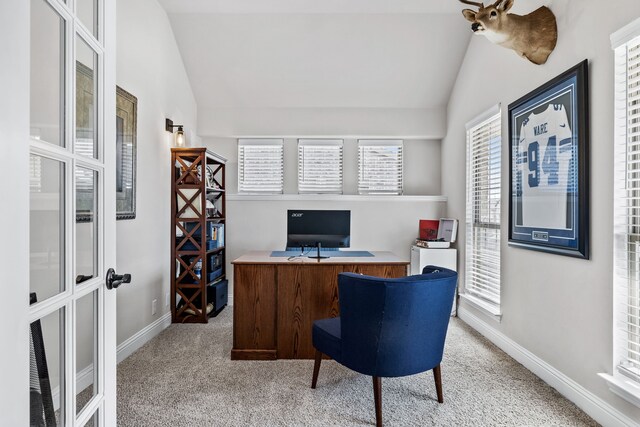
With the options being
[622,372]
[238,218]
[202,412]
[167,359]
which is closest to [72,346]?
[202,412]

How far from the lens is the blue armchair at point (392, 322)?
2.02 metres

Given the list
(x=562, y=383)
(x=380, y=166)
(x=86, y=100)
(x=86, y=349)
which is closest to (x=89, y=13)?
(x=86, y=100)

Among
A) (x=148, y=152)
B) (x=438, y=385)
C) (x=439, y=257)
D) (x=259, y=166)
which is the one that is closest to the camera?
(x=438, y=385)

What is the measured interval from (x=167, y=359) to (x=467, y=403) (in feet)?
7.34

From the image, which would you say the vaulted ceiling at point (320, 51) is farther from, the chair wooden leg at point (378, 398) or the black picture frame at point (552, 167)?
the chair wooden leg at point (378, 398)

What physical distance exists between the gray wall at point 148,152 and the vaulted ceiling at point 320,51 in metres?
0.40

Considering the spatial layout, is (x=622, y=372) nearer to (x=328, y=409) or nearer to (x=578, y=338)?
(x=578, y=338)

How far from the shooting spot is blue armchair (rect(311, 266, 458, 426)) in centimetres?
202

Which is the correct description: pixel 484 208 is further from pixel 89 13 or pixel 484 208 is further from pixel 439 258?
pixel 89 13

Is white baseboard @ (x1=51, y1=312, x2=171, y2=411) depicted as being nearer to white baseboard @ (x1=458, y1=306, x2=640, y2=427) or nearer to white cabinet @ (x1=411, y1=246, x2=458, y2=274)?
white cabinet @ (x1=411, y1=246, x2=458, y2=274)

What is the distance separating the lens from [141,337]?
10.6 feet

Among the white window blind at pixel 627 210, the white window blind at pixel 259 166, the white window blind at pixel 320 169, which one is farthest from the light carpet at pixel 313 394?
the white window blind at pixel 320 169

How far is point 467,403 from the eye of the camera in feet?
7.61

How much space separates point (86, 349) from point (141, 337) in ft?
7.77
